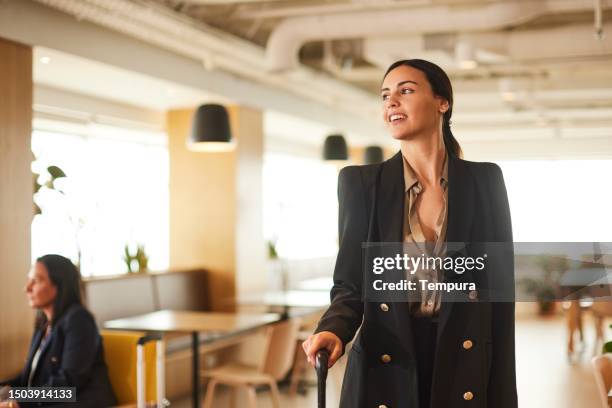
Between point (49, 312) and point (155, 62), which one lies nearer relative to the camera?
point (49, 312)

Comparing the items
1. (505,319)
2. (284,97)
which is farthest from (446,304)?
(284,97)

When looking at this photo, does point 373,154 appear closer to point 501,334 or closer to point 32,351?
point 32,351

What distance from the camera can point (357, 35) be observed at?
6.27 meters

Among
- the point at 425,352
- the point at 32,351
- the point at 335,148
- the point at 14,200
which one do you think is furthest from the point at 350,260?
the point at 335,148

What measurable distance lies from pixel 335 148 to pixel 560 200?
5128 millimetres

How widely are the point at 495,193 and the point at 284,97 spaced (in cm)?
727

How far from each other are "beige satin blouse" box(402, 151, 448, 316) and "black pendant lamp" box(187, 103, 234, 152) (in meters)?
4.56

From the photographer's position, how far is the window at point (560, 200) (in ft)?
6.92

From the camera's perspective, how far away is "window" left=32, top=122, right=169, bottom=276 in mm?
7816

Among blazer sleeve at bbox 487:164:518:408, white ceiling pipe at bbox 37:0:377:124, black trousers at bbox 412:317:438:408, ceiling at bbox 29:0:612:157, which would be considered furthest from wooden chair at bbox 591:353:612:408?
white ceiling pipe at bbox 37:0:377:124

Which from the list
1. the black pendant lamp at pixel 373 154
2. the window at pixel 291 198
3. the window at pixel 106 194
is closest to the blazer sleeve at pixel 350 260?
the black pendant lamp at pixel 373 154

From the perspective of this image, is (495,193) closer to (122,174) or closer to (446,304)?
(446,304)

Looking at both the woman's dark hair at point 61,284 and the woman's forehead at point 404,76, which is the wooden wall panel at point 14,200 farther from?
the woman's forehead at point 404,76

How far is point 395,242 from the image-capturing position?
1792 millimetres
